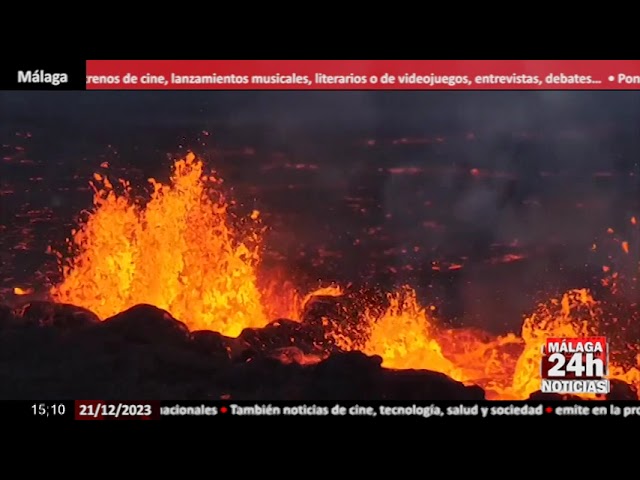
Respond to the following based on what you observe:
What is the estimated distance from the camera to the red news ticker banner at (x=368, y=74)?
7.62 m

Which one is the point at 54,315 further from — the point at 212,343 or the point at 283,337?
the point at 283,337

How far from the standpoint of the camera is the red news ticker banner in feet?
→ 25.0

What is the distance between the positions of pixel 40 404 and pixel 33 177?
68.2 inches

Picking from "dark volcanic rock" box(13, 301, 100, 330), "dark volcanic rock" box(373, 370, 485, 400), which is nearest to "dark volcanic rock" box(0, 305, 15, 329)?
"dark volcanic rock" box(13, 301, 100, 330)

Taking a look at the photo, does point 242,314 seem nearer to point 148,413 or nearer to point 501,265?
point 148,413

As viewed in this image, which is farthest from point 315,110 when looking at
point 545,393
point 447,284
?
point 545,393

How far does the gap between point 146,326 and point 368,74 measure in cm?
259

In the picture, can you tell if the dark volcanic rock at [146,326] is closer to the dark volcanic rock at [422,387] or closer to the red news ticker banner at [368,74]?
the dark volcanic rock at [422,387]

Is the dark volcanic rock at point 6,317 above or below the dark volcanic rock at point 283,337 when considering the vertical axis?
above
